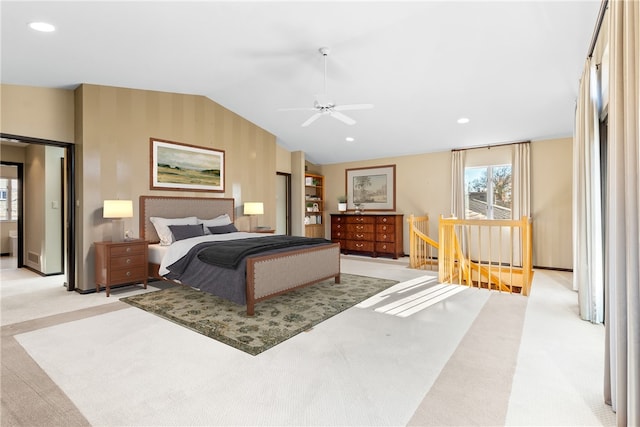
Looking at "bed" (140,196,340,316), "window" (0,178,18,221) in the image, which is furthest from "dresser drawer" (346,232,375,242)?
"window" (0,178,18,221)

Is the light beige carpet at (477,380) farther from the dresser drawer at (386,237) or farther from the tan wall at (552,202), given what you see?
the dresser drawer at (386,237)

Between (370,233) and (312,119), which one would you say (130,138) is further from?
(370,233)

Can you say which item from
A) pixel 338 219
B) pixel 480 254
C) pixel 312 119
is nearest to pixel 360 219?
pixel 338 219

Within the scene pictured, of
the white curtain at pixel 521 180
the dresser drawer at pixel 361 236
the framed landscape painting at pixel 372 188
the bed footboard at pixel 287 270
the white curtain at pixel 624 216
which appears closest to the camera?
the white curtain at pixel 624 216

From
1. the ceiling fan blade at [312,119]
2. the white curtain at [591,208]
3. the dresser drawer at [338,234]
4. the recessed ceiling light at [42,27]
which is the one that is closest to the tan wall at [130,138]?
the recessed ceiling light at [42,27]

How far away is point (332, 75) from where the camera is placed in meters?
4.47

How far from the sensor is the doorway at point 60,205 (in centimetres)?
447

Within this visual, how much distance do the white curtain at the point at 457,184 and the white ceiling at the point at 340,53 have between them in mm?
1138

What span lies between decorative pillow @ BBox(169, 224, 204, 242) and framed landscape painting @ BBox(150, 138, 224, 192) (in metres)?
0.86

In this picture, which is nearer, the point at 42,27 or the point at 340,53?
the point at 42,27

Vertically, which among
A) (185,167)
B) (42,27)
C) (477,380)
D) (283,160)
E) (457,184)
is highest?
(42,27)

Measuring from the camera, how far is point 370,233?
25.2ft

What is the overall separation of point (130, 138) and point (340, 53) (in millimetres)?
3400

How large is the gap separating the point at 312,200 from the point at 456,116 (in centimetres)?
434
